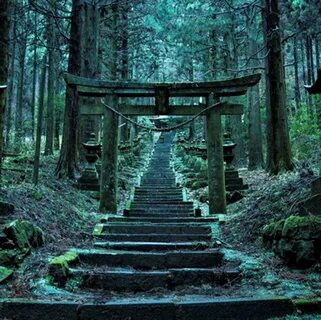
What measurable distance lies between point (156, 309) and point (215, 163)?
6.48 metres

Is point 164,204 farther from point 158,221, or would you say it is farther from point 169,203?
point 158,221

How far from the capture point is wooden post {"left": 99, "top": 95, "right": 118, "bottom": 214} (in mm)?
10672

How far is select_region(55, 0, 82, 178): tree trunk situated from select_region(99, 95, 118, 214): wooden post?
7.75 ft

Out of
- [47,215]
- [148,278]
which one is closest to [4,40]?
[47,215]

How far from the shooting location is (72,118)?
12.9 m

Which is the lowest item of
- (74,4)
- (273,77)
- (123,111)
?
(123,111)

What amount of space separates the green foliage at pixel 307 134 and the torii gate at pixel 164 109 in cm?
351

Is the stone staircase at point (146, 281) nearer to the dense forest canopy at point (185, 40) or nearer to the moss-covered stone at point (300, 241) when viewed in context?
the moss-covered stone at point (300, 241)

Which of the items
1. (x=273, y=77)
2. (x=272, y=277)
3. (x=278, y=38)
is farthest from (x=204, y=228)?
(x=278, y=38)

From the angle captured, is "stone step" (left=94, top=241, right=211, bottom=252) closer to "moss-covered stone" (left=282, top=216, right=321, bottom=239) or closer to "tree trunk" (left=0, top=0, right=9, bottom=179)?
"moss-covered stone" (left=282, top=216, right=321, bottom=239)

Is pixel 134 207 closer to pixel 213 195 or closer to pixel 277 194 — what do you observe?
pixel 213 195

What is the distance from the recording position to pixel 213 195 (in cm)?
1050

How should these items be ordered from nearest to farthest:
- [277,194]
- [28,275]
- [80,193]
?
1. [28,275]
2. [277,194]
3. [80,193]

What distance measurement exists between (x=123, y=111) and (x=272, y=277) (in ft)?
22.3
